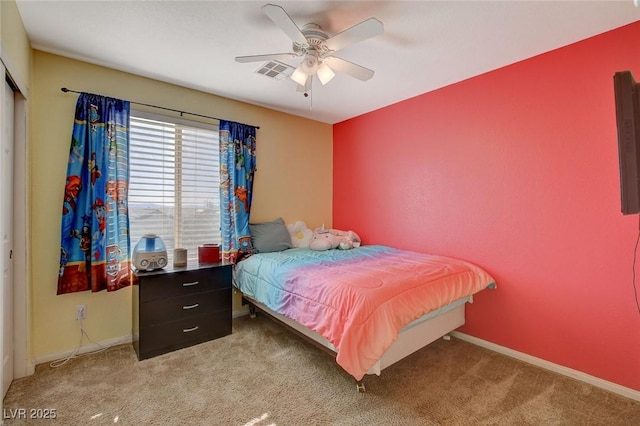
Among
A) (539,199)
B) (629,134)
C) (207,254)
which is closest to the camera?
(629,134)

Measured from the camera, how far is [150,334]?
7.91ft

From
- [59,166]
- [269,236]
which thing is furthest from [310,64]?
[59,166]

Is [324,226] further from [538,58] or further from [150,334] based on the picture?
[538,58]

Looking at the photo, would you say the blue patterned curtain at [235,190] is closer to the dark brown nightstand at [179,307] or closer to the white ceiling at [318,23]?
the dark brown nightstand at [179,307]

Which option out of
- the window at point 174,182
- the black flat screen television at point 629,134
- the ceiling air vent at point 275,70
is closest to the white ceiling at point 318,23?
the ceiling air vent at point 275,70

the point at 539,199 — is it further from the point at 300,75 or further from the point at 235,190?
the point at 235,190

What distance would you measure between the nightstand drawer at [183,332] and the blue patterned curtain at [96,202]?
0.54 m

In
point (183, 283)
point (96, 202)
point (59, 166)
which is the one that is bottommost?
point (183, 283)

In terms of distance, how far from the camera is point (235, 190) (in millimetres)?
3242

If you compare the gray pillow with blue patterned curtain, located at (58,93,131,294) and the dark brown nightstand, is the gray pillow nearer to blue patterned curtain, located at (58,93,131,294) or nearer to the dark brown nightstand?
the dark brown nightstand

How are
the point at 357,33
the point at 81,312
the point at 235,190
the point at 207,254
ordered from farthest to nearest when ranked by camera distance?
the point at 235,190, the point at 207,254, the point at 81,312, the point at 357,33

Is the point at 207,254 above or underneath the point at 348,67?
underneath

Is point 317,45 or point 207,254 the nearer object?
point 317,45

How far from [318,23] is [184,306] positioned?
2.47 m
